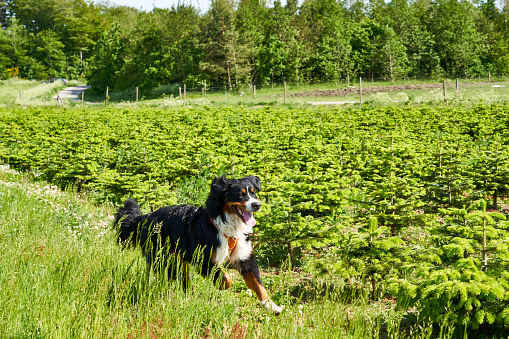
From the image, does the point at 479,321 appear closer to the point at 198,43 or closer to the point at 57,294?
the point at 57,294

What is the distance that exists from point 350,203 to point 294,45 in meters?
42.8

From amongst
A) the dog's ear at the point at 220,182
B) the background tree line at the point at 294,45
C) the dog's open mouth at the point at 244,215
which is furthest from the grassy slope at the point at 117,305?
the background tree line at the point at 294,45

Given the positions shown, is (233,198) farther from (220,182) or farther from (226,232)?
(226,232)

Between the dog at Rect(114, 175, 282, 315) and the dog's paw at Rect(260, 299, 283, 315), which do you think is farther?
the dog at Rect(114, 175, 282, 315)

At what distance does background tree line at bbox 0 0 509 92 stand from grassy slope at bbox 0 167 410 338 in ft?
131

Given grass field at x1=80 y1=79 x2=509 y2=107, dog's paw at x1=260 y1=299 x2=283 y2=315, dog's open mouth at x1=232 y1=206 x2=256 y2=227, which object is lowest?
dog's paw at x1=260 y1=299 x2=283 y2=315

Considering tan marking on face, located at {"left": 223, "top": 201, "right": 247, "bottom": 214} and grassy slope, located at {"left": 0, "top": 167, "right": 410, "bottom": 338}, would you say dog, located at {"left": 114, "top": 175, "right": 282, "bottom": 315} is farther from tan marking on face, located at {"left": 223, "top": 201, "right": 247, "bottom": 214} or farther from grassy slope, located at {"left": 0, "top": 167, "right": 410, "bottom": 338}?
grassy slope, located at {"left": 0, "top": 167, "right": 410, "bottom": 338}

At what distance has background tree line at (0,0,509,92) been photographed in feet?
150

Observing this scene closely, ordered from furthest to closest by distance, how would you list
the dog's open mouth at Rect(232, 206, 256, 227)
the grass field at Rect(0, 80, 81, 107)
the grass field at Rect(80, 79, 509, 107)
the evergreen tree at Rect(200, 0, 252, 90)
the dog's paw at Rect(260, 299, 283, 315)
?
1. the evergreen tree at Rect(200, 0, 252, 90)
2. the grass field at Rect(0, 80, 81, 107)
3. the grass field at Rect(80, 79, 509, 107)
4. the dog's open mouth at Rect(232, 206, 256, 227)
5. the dog's paw at Rect(260, 299, 283, 315)

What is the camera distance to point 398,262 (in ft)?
14.9

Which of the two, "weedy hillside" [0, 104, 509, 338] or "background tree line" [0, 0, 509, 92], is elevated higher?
"background tree line" [0, 0, 509, 92]

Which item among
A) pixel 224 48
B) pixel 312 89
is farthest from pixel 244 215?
pixel 224 48

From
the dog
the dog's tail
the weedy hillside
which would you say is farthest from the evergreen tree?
the dog

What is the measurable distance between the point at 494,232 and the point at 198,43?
1787 inches
